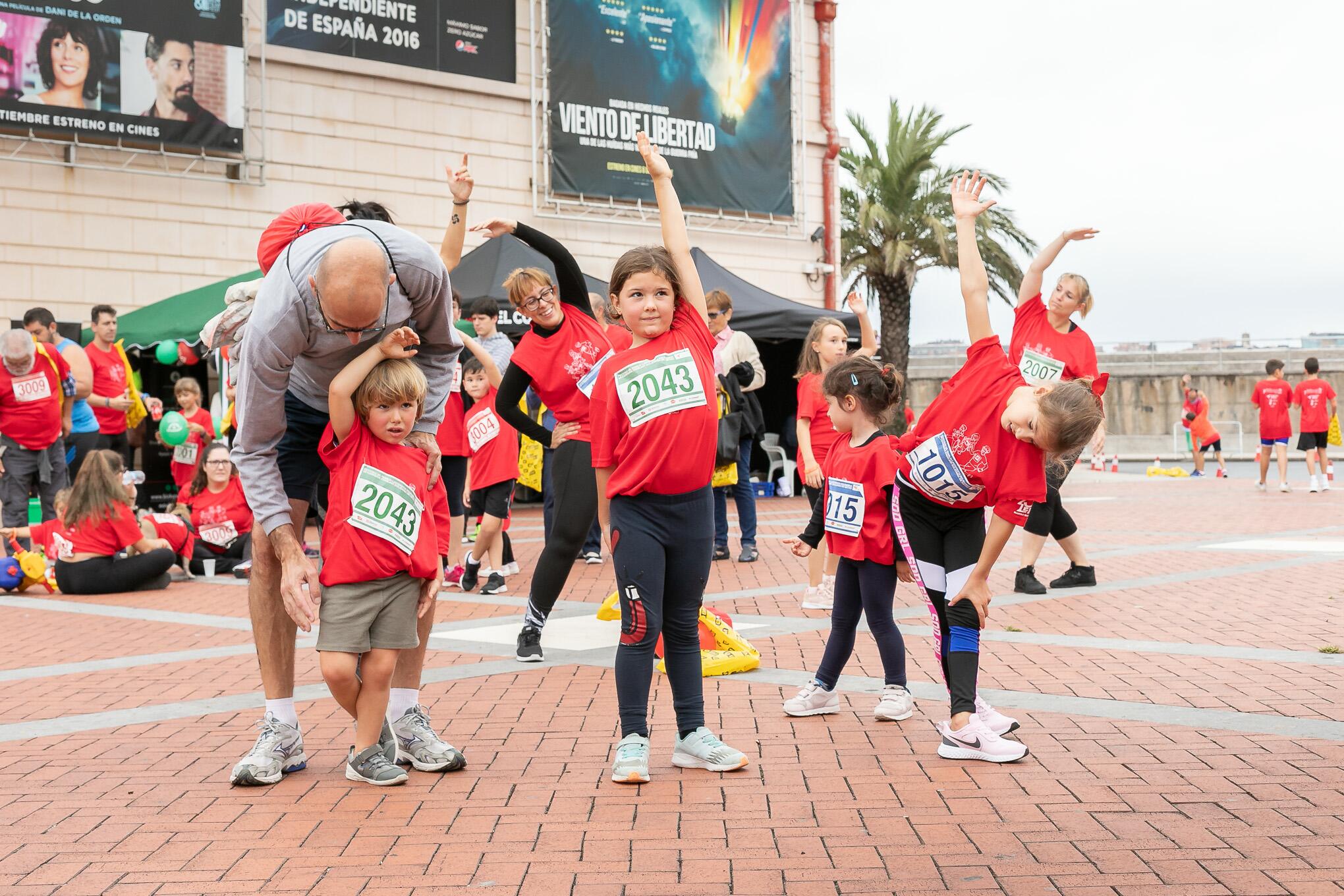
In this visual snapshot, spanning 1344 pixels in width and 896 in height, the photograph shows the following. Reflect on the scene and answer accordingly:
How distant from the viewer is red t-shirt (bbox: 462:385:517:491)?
873 centimetres

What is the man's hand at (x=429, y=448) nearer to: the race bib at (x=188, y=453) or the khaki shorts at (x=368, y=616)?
the khaki shorts at (x=368, y=616)

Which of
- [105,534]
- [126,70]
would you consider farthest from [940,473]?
[126,70]

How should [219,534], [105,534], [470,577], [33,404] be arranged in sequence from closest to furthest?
[470,577] < [105,534] < [219,534] < [33,404]

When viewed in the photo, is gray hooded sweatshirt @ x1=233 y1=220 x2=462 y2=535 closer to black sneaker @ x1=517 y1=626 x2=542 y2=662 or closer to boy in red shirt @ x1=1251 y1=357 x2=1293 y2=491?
black sneaker @ x1=517 y1=626 x2=542 y2=662

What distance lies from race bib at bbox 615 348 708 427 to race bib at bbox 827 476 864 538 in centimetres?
103

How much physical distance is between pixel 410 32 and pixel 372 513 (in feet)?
49.7

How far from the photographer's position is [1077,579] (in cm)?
853

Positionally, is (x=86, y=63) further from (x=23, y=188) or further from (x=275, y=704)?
(x=275, y=704)

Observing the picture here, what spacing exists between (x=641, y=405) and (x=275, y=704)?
1555 millimetres

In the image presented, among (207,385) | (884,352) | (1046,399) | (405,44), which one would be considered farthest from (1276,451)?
(1046,399)

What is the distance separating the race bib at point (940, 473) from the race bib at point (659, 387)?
2.82 ft

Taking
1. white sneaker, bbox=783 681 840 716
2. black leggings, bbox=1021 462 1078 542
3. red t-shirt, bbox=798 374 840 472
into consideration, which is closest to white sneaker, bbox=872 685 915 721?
white sneaker, bbox=783 681 840 716

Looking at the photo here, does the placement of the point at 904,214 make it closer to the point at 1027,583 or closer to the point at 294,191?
the point at 294,191

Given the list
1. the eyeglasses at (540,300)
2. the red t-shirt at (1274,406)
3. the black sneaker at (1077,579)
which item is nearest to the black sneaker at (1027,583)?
the black sneaker at (1077,579)
